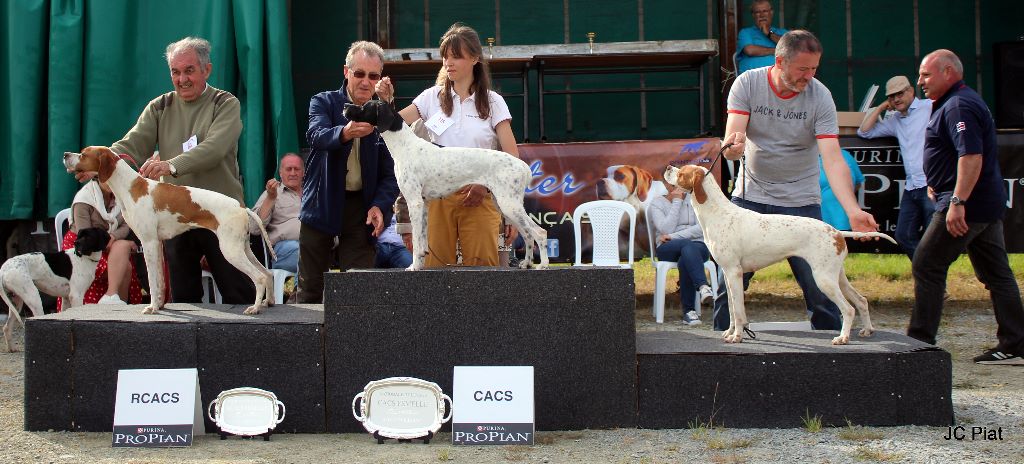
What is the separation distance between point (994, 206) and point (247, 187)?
16.3 feet

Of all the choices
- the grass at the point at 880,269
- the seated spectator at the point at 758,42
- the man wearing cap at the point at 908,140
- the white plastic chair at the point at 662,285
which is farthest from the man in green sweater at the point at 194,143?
the grass at the point at 880,269

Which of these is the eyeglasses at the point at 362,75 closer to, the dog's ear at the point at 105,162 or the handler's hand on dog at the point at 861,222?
the dog's ear at the point at 105,162

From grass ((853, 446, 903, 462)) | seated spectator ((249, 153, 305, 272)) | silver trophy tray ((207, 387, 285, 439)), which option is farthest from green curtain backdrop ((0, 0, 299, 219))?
grass ((853, 446, 903, 462))

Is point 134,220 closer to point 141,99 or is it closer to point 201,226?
point 201,226

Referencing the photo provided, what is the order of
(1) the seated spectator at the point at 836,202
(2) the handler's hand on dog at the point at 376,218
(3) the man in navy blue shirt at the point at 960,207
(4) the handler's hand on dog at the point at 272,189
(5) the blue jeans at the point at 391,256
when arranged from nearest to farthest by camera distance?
(2) the handler's hand on dog at the point at 376,218, (3) the man in navy blue shirt at the point at 960,207, (4) the handler's hand on dog at the point at 272,189, (5) the blue jeans at the point at 391,256, (1) the seated spectator at the point at 836,202

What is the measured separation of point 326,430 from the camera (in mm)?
3760

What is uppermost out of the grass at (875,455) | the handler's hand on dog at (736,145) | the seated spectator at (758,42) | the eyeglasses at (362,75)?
the seated spectator at (758,42)

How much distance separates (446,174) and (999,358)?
3433mm

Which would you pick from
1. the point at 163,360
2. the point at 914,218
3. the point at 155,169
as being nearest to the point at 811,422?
the point at 163,360

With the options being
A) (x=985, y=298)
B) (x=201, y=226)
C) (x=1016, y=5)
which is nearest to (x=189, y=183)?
(x=201, y=226)

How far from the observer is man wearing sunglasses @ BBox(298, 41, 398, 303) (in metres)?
4.33

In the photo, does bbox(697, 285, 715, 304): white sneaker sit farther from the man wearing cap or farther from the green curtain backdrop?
the green curtain backdrop

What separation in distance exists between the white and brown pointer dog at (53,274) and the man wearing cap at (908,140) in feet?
18.2

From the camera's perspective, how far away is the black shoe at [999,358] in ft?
17.3
